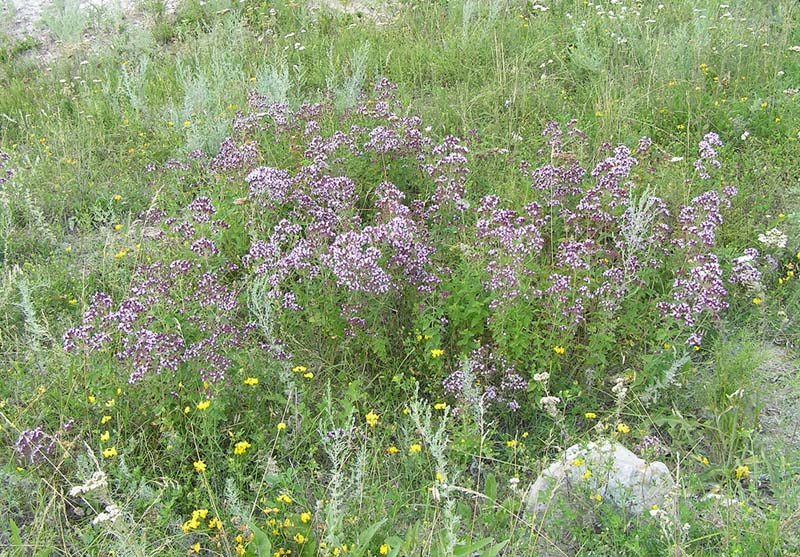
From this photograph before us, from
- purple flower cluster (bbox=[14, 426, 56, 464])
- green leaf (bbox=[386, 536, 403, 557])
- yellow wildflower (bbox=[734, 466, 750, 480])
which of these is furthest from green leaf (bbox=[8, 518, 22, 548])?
yellow wildflower (bbox=[734, 466, 750, 480])

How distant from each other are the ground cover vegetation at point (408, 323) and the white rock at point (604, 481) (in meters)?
0.06

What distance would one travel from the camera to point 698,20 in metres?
6.50

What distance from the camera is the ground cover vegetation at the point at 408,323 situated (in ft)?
9.98

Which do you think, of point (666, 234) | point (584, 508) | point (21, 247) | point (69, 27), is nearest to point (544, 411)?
point (584, 508)

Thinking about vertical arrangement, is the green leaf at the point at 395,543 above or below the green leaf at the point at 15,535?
below

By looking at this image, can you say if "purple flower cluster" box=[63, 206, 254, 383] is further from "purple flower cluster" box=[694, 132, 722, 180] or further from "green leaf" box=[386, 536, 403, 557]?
"purple flower cluster" box=[694, 132, 722, 180]

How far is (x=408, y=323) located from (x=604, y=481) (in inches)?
58.8

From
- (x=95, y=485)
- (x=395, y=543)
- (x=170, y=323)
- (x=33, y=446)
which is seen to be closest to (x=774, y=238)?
(x=395, y=543)

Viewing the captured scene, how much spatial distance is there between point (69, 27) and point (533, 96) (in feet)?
19.2

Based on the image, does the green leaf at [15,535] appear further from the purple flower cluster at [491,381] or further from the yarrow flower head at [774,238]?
the yarrow flower head at [774,238]

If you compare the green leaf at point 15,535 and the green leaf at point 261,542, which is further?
the green leaf at point 15,535

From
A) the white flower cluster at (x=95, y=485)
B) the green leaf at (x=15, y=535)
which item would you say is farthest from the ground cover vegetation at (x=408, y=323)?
the green leaf at (x=15, y=535)

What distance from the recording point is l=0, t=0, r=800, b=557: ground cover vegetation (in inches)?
120

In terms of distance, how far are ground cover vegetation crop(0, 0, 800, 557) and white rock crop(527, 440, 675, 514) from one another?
59 mm
